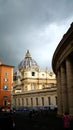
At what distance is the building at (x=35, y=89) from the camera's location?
6744 centimetres

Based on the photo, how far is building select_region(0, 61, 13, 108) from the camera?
232ft

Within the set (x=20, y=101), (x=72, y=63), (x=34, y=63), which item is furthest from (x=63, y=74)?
(x=34, y=63)

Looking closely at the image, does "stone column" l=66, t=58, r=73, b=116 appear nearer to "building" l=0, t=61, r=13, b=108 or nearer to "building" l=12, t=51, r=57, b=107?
"building" l=12, t=51, r=57, b=107

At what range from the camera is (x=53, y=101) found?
6500 centimetres

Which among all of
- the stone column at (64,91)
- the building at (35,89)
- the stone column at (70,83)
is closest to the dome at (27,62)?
the building at (35,89)

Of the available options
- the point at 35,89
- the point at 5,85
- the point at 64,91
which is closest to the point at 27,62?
the point at 35,89

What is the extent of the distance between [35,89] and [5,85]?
17947 mm

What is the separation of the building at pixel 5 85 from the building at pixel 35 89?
27.2ft

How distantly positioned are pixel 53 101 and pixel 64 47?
140 ft

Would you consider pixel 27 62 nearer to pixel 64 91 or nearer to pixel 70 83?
pixel 64 91

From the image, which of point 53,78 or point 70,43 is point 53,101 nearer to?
point 53,78

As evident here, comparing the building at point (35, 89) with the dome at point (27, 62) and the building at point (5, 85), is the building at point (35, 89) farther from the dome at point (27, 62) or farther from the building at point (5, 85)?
the dome at point (27, 62)

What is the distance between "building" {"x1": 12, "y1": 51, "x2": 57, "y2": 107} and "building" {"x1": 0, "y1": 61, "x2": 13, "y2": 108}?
8.30 meters

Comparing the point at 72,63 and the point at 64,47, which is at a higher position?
the point at 64,47
